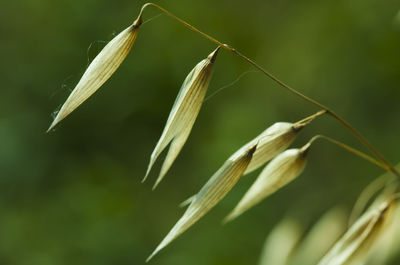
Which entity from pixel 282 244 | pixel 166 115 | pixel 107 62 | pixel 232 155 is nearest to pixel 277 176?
pixel 232 155

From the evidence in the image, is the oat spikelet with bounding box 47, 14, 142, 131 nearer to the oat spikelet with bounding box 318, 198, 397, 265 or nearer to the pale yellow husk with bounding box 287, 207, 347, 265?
the oat spikelet with bounding box 318, 198, 397, 265

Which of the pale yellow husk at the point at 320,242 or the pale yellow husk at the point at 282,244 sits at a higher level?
the pale yellow husk at the point at 282,244

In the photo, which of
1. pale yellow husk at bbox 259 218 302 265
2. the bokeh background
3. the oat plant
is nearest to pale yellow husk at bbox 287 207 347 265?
pale yellow husk at bbox 259 218 302 265

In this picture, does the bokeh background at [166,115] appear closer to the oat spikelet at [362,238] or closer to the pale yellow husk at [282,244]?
the pale yellow husk at [282,244]

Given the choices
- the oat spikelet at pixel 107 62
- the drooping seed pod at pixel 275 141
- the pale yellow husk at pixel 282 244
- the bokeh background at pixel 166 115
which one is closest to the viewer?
the oat spikelet at pixel 107 62

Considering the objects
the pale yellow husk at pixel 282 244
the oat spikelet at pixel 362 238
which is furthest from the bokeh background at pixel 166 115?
the oat spikelet at pixel 362 238

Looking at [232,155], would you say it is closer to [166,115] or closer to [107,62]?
[107,62]
